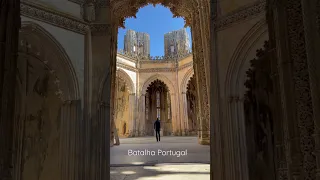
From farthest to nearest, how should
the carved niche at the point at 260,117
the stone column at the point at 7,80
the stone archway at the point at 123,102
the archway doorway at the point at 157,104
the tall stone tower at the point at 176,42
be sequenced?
the tall stone tower at the point at 176,42 → the archway doorway at the point at 157,104 → the stone archway at the point at 123,102 → the carved niche at the point at 260,117 → the stone column at the point at 7,80

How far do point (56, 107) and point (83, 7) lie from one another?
2.31 m

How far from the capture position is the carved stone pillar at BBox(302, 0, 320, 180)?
1.48 meters

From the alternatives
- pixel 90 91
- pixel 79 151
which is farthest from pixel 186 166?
pixel 90 91

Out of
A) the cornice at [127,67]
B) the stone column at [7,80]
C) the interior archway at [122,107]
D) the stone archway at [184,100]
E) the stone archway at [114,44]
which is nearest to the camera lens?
the stone column at [7,80]

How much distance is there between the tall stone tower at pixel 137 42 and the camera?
32.5m

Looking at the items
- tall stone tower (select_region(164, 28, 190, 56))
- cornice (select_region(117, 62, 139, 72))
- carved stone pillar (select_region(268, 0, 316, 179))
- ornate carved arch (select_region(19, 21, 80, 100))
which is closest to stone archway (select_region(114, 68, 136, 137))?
cornice (select_region(117, 62, 139, 72))

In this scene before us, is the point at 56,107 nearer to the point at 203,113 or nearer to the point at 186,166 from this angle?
the point at 186,166

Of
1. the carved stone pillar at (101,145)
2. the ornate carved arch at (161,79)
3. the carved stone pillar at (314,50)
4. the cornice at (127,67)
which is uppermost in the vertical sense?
the cornice at (127,67)

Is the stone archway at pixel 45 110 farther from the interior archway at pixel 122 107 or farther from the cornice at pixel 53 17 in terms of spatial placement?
the interior archway at pixel 122 107

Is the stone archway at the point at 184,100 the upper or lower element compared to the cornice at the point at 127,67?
lower

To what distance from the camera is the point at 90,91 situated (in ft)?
17.3

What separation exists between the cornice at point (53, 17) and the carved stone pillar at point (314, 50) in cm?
456

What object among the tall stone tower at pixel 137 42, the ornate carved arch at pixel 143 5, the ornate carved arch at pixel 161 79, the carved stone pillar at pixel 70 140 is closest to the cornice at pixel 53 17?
the carved stone pillar at pixel 70 140

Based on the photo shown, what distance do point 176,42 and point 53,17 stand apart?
93.6ft
